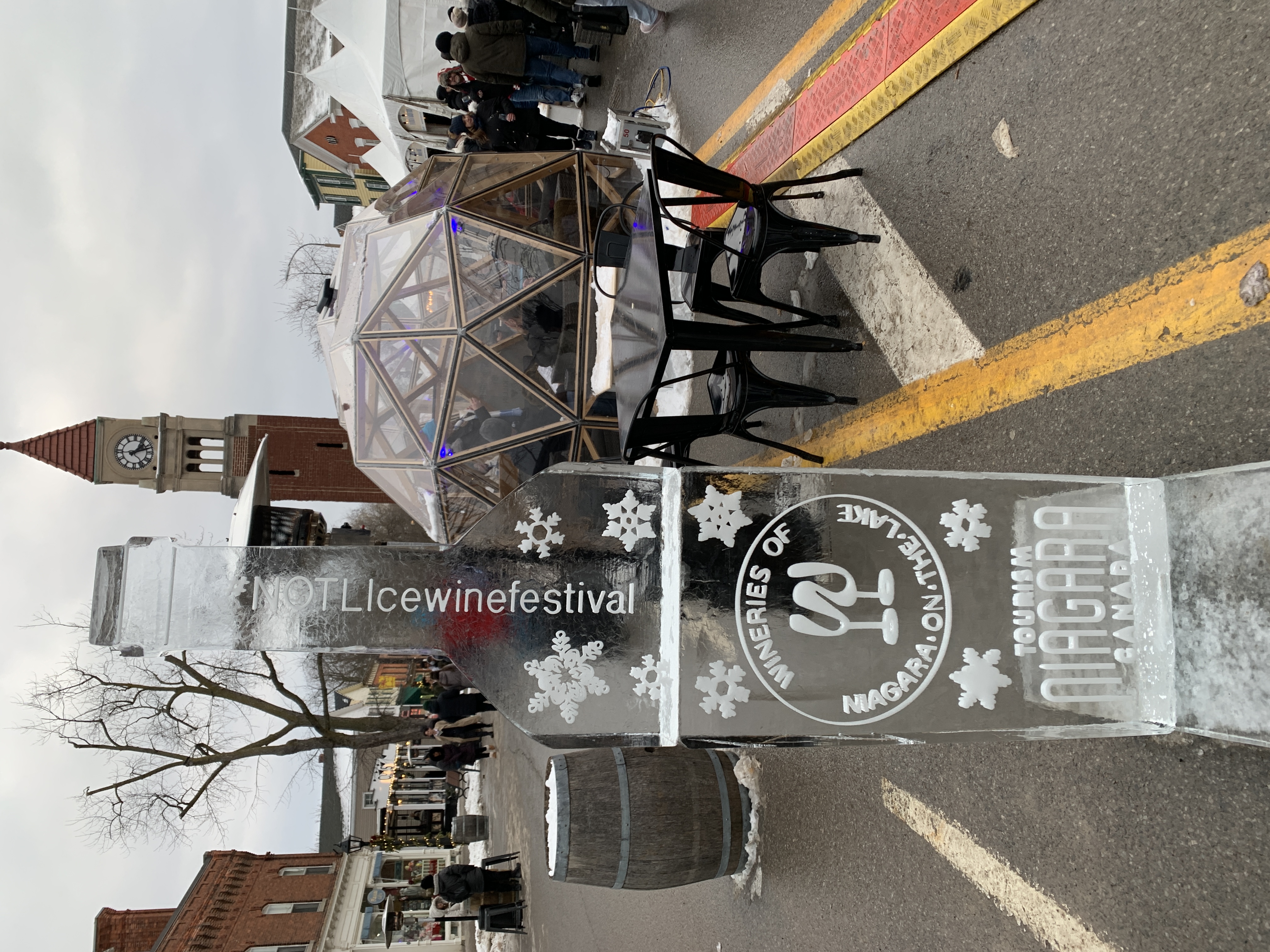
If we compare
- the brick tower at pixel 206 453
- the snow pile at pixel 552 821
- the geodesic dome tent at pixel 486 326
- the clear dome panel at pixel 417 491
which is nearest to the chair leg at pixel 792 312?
the geodesic dome tent at pixel 486 326

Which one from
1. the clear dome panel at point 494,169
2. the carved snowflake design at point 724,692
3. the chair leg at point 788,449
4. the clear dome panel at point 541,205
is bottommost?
the carved snowflake design at point 724,692

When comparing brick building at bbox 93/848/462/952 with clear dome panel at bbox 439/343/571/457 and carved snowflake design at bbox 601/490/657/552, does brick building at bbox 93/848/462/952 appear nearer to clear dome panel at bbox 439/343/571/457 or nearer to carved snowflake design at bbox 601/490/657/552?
clear dome panel at bbox 439/343/571/457

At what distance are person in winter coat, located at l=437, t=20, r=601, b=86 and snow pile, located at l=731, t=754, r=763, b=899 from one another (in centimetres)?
687

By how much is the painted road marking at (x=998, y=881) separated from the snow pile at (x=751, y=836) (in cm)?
158

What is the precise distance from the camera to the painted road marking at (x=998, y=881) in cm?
315

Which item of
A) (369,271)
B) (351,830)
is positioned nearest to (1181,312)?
(369,271)

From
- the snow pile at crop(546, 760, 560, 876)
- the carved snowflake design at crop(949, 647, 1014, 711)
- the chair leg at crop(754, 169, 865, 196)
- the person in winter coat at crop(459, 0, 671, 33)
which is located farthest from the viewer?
the person in winter coat at crop(459, 0, 671, 33)

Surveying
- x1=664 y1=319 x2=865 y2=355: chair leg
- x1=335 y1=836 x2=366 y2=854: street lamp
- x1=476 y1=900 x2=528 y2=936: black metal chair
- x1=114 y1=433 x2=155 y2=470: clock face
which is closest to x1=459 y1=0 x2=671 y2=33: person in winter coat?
x1=664 y1=319 x2=865 y2=355: chair leg

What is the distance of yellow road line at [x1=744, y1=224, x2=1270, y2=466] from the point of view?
8.73 ft

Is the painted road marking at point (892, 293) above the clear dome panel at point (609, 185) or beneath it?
beneath

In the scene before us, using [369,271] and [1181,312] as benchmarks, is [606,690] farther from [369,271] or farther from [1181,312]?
[369,271]

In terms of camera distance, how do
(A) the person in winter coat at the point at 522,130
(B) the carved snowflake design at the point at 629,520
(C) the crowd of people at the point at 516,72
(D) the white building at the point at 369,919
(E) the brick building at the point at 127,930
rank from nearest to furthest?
(B) the carved snowflake design at the point at 629,520
(C) the crowd of people at the point at 516,72
(A) the person in winter coat at the point at 522,130
(E) the brick building at the point at 127,930
(D) the white building at the point at 369,919

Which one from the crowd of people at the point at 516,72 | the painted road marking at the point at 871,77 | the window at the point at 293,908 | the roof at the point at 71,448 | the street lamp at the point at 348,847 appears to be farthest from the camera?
the street lamp at the point at 348,847

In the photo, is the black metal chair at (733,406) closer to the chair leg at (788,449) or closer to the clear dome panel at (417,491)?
the chair leg at (788,449)
